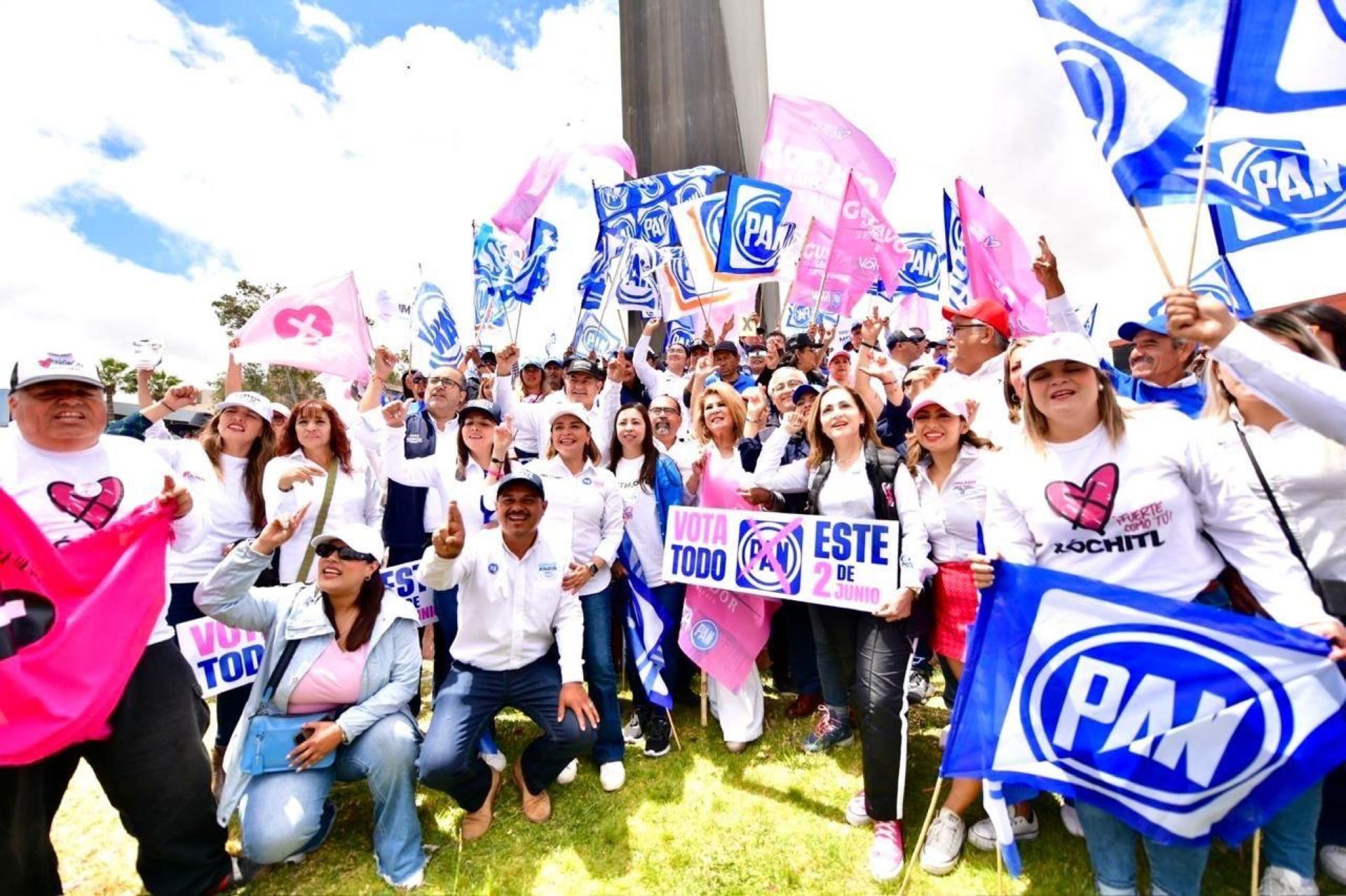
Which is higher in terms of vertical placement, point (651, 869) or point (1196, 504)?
point (1196, 504)

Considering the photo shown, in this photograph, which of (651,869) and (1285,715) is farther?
(651,869)

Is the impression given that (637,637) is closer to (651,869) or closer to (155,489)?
(651,869)

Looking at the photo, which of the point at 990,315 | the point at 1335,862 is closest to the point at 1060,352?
the point at 990,315

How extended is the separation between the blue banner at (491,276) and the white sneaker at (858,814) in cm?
952

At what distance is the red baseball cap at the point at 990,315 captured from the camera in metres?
4.93

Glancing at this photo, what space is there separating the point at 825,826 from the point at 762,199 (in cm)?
776

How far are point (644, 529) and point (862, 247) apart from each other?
20.3 ft

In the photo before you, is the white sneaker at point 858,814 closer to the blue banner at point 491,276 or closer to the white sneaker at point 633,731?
the white sneaker at point 633,731

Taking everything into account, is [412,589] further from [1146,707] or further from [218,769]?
[1146,707]

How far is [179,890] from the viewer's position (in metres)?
3.24

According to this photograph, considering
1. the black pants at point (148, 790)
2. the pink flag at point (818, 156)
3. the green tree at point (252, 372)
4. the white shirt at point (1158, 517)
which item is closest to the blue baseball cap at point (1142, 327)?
the white shirt at point (1158, 517)

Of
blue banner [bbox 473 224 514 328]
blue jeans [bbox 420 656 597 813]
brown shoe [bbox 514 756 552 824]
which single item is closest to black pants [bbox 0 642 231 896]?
blue jeans [bbox 420 656 597 813]

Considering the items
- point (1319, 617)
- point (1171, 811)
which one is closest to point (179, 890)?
point (1171, 811)

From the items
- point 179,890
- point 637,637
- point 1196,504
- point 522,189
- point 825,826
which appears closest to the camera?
point 1196,504
